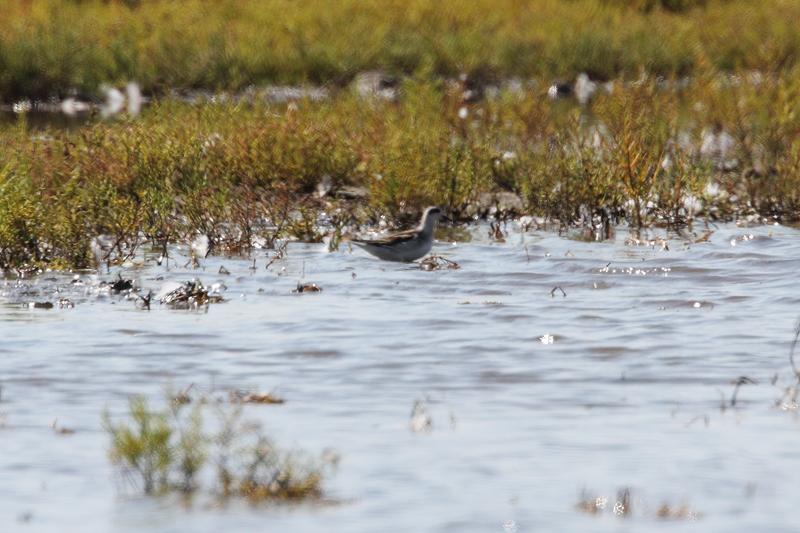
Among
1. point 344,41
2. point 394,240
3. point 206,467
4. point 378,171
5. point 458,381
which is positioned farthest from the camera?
point 344,41

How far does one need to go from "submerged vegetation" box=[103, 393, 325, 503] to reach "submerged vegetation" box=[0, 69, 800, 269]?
5.54 metres

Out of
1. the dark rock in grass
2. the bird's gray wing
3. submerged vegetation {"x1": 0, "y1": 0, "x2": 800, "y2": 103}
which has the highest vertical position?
submerged vegetation {"x1": 0, "y1": 0, "x2": 800, "y2": 103}

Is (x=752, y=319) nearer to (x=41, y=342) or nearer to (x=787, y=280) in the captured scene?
(x=787, y=280)

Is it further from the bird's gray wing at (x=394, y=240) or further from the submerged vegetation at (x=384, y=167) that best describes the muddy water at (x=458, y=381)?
the submerged vegetation at (x=384, y=167)

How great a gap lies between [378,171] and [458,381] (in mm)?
6563

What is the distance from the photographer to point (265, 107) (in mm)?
17516

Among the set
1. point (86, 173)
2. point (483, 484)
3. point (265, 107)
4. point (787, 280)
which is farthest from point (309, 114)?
point (483, 484)

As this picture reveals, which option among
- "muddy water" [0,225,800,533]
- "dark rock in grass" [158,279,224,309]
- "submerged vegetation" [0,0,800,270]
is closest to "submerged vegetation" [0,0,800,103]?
"submerged vegetation" [0,0,800,270]

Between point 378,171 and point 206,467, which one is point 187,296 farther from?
point 378,171

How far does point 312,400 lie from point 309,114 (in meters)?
8.83

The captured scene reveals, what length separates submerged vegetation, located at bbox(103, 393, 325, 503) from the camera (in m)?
6.09

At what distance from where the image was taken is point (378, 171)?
1470cm

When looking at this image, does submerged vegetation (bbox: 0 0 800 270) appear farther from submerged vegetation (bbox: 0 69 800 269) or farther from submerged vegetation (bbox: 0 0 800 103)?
submerged vegetation (bbox: 0 0 800 103)

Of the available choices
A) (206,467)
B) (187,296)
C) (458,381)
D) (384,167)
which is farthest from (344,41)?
(206,467)
